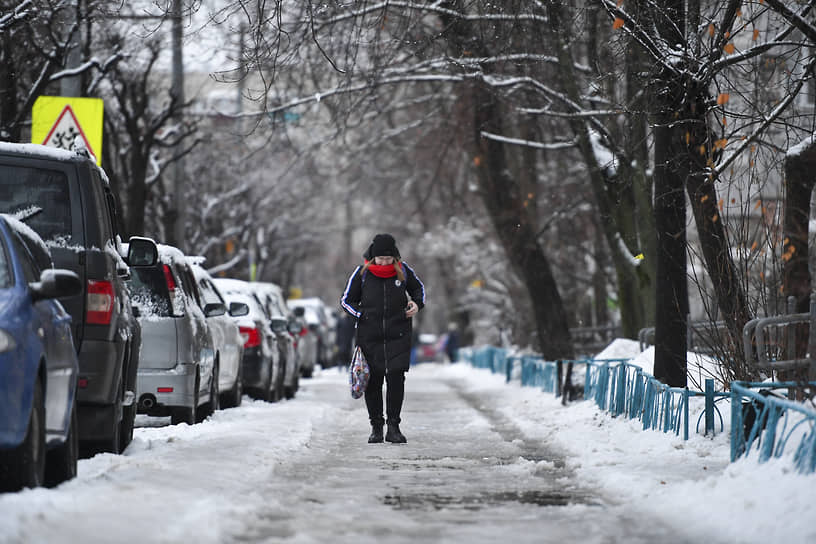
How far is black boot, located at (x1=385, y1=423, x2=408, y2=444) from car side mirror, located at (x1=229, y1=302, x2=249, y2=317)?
473cm

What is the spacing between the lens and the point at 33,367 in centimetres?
696

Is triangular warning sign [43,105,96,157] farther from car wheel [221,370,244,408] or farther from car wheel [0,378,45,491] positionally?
car wheel [0,378,45,491]

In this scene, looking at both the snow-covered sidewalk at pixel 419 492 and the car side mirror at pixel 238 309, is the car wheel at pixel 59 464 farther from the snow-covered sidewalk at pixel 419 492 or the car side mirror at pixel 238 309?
the car side mirror at pixel 238 309

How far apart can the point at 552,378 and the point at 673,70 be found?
8.38 meters

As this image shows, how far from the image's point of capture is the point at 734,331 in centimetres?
1135

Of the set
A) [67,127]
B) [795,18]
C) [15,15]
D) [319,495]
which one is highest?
[15,15]

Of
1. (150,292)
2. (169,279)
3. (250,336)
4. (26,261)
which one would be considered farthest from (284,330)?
(26,261)

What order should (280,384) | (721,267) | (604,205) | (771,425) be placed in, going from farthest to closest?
(280,384), (604,205), (721,267), (771,425)

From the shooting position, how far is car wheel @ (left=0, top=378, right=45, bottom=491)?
6.89 metres

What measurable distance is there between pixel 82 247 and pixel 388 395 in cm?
357

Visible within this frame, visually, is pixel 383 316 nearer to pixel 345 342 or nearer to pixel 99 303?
pixel 99 303

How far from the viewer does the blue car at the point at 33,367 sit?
22.2 ft

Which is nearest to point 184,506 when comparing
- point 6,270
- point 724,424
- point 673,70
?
point 6,270

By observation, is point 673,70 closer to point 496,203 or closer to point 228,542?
point 228,542
